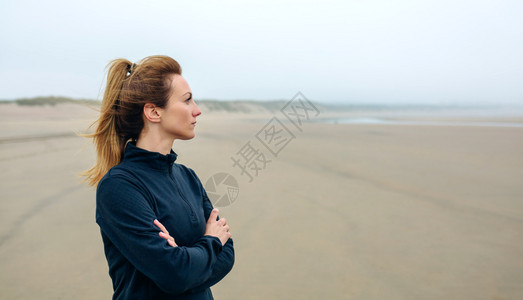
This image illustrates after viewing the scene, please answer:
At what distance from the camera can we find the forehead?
54.6 inches

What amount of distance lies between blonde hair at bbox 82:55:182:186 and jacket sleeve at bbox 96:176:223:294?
0.28 metres

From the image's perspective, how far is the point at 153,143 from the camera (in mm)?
1396

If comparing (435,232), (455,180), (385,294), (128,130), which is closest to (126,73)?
(128,130)

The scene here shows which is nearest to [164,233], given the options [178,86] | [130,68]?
[178,86]

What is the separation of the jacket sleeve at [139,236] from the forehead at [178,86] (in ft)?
1.35

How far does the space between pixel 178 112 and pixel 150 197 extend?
36 centimetres

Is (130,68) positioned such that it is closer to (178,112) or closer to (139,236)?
(178,112)

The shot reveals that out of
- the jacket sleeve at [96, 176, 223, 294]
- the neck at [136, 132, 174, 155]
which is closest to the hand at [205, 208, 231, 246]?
the jacket sleeve at [96, 176, 223, 294]

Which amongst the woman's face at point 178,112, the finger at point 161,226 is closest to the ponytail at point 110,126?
the woman's face at point 178,112

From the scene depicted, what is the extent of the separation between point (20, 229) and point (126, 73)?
4443 millimetres

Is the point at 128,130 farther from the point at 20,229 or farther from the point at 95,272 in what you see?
the point at 20,229

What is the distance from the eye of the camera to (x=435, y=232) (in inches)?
185

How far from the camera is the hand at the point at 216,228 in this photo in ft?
4.84

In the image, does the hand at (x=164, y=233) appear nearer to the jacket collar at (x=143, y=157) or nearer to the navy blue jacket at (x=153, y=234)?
the navy blue jacket at (x=153, y=234)
